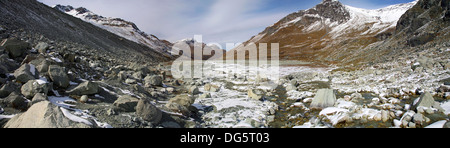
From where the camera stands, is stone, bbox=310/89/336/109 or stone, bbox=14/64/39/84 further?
stone, bbox=310/89/336/109

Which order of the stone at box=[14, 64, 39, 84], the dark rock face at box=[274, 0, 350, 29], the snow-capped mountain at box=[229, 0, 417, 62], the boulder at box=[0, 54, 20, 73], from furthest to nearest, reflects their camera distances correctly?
the dark rock face at box=[274, 0, 350, 29]
the snow-capped mountain at box=[229, 0, 417, 62]
the boulder at box=[0, 54, 20, 73]
the stone at box=[14, 64, 39, 84]

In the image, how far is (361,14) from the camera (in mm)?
120688

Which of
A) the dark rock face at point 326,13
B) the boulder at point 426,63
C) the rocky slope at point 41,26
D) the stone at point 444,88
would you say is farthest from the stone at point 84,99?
the dark rock face at point 326,13

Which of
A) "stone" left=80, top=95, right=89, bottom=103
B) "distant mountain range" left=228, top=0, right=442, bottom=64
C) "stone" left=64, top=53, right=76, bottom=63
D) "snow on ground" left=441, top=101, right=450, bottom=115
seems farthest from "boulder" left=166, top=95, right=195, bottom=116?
"distant mountain range" left=228, top=0, right=442, bottom=64

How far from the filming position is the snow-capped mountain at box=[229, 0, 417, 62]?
92950 mm

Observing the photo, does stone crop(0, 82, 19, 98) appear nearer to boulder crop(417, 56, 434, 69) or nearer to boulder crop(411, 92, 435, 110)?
boulder crop(411, 92, 435, 110)

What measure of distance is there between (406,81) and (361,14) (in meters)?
131

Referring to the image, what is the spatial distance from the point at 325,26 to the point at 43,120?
14859 centimetres

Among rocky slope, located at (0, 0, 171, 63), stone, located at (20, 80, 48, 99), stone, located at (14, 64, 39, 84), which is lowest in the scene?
stone, located at (20, 80, 48, 99)

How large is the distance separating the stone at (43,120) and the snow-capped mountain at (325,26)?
87.3 metres

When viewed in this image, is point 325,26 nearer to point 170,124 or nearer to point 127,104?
point 170,124

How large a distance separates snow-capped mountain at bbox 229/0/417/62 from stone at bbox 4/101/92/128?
286ft

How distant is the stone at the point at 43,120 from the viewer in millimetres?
6164
